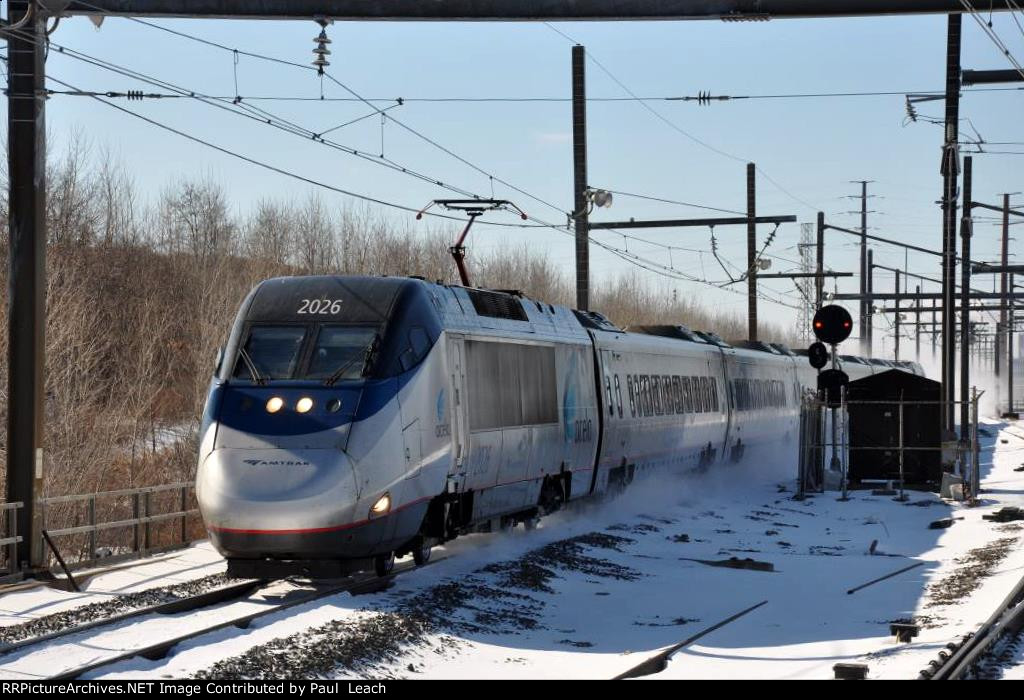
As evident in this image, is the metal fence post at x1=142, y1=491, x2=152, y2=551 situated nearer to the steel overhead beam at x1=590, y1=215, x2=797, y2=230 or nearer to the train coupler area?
the train coupler area

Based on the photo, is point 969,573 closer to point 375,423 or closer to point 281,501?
point 375,423

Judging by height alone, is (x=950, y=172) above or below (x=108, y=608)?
above

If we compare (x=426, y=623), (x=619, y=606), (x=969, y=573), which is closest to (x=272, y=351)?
(x=426, y=623)

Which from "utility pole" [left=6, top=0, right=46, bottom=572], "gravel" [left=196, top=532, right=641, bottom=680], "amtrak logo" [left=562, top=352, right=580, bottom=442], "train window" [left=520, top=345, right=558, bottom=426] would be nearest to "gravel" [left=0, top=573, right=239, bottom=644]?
"gravel" [left=196, top=532, right=641, bottom=680]

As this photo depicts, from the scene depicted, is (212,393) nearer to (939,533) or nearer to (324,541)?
(324,541)

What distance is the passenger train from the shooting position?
13.5m

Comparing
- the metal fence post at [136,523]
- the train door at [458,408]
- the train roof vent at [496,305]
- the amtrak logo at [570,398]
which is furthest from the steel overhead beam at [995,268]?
the metal fence post at [136,523]

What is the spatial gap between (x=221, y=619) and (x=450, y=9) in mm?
8592

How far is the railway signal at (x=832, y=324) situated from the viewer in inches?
1067

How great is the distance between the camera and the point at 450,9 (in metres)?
17.6

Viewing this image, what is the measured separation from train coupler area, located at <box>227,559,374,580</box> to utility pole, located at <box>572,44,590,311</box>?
17.2m

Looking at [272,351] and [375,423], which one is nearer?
[375,423]

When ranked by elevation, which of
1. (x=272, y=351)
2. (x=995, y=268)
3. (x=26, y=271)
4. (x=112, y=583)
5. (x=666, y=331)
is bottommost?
(x=112, y=583)
